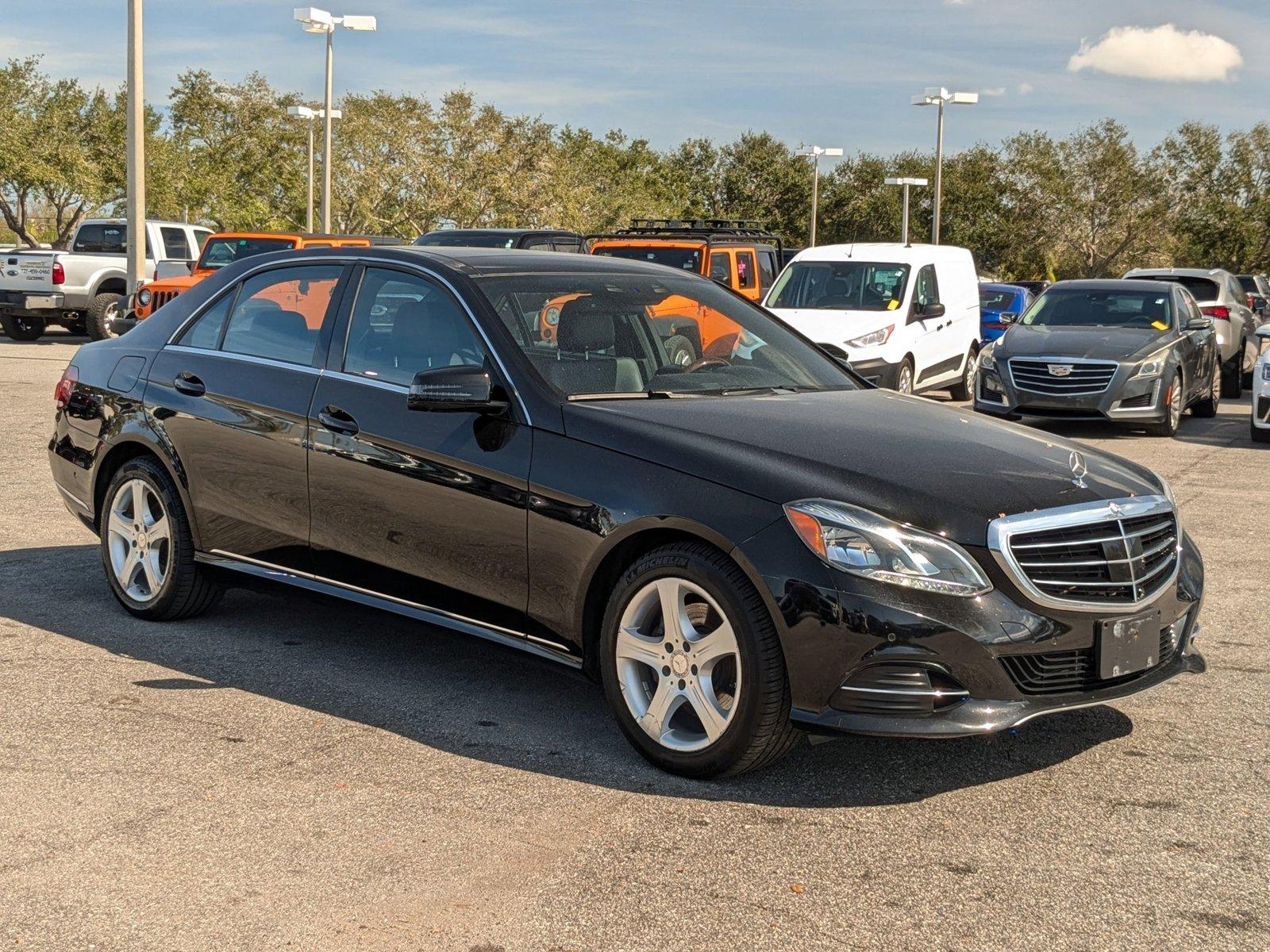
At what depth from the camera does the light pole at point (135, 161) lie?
21281 millimetres

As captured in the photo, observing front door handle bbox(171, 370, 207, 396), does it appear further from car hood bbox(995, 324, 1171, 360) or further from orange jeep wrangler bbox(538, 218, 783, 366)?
car hood bbox(995, 324, 1171, 360)

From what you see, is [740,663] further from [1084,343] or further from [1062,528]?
[1084,343]

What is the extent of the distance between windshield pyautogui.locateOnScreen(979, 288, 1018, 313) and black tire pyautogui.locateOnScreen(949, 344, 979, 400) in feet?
36.0

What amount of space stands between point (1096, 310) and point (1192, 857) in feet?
42.3

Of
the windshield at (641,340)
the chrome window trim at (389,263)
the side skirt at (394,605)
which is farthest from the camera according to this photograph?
the windshield at (641,340)

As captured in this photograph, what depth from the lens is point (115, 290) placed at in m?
24.9

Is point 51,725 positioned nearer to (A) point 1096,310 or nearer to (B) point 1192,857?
(B) point 1192,857

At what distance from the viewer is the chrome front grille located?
14.6 metres

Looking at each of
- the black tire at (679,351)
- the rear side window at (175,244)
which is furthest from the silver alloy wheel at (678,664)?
the rear side window at (175,244)

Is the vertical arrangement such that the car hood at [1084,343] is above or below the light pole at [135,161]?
below

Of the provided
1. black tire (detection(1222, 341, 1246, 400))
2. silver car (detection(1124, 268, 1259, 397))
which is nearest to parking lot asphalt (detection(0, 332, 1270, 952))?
silver car (detection(1124, 268, 1259, 397))

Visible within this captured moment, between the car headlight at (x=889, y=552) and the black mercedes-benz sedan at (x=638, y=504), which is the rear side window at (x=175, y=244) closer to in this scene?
the black mercedes-benz sedan at (x=638, y=504)

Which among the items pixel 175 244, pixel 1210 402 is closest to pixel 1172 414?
pixel 1210 402

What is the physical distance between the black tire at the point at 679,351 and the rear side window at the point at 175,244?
22413 millimetres
